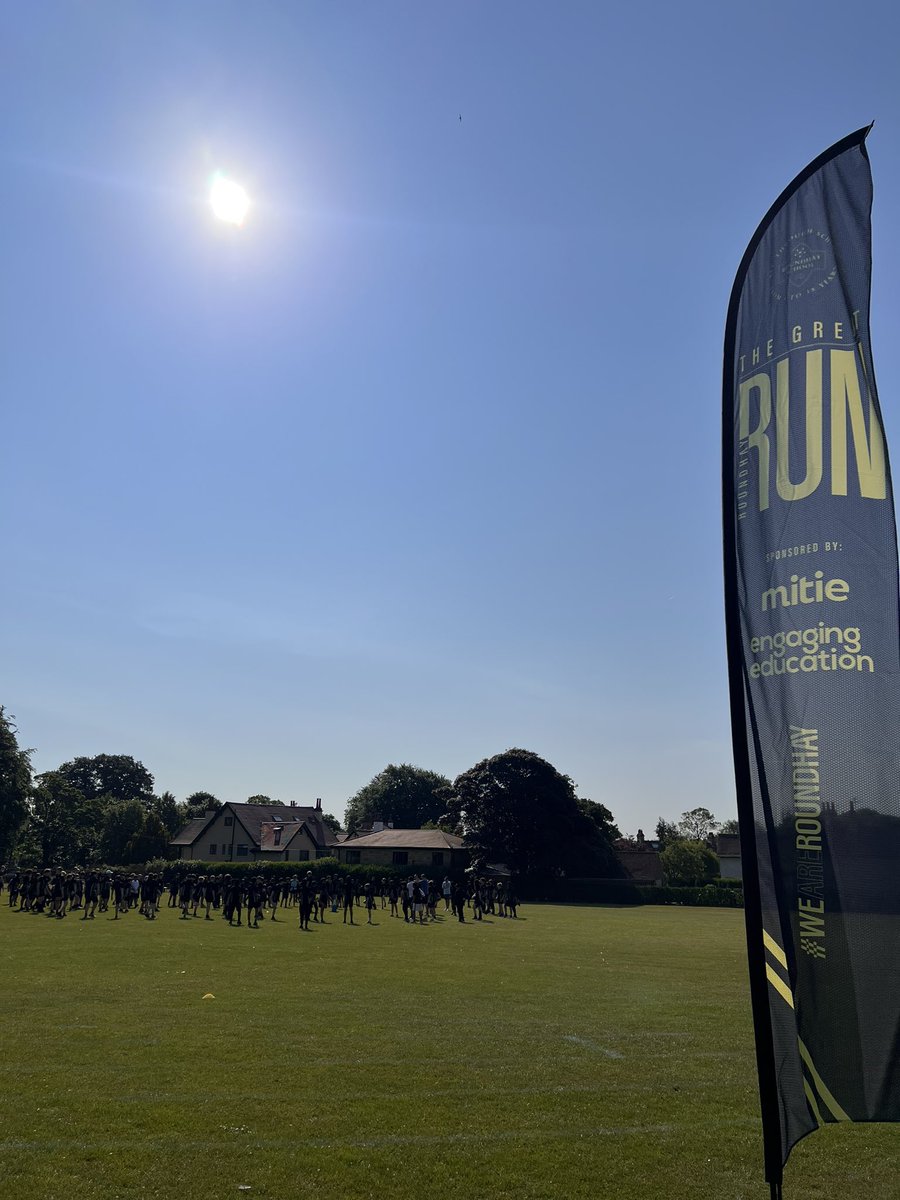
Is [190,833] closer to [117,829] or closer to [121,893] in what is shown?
[117,829]

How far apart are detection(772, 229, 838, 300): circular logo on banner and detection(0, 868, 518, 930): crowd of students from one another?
2934 cm

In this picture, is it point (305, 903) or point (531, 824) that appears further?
point (531, 824)

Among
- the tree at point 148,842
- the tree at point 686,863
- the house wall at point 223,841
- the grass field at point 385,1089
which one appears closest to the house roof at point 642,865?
the tree at point 686,863

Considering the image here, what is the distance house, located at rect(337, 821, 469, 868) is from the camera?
71875mm

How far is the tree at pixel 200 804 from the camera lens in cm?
13007

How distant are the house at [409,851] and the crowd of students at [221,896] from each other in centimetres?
2663

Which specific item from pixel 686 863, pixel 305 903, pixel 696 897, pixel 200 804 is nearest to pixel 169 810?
pixel 200 804

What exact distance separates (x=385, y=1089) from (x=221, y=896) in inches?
1362

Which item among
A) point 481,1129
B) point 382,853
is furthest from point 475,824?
point 481,1129

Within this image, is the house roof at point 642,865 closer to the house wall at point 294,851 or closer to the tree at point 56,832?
the house wall at point 294,851

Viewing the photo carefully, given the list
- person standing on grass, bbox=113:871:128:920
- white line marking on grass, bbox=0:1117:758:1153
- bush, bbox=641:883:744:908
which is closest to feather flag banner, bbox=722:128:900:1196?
white line marking on grass, bbox=0:1117:758:1153

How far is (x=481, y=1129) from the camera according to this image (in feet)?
28.8

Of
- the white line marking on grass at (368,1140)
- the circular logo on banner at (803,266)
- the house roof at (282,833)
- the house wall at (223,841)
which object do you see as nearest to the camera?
the circular logo on banner at (803,266)

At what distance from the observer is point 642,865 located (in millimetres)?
84625
